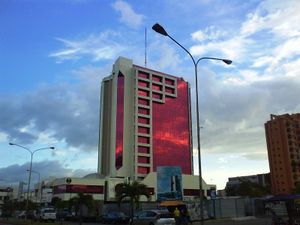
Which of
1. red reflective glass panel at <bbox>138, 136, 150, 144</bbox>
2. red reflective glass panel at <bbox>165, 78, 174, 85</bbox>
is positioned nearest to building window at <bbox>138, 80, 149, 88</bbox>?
red reflective glass panel at <bbox>165, 78, 174, 85</bbox>

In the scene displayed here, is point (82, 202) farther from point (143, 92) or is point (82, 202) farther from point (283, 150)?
point (283, 150)

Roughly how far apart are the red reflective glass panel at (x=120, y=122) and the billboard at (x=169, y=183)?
204 ft

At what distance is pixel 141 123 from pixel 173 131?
1453 centimetres

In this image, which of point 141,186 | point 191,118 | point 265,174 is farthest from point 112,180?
point 265,174

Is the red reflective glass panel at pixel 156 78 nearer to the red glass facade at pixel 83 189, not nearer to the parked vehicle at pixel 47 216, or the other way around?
the red glass facade at pixel 83 189

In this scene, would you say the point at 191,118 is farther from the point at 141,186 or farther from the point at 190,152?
the point at 141,186

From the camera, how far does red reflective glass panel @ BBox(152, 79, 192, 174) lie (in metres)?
140

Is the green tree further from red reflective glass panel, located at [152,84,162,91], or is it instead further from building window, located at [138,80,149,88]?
red reflective glass panel, located at [152,84,162,91]

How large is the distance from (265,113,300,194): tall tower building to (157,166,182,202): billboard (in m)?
76.3

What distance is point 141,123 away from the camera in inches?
5418

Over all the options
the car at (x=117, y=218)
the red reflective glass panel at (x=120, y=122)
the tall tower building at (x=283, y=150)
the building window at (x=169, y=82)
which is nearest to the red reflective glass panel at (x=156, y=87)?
the building window at (x=169, y=82)

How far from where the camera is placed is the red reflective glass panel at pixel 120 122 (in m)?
131

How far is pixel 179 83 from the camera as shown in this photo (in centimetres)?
15312

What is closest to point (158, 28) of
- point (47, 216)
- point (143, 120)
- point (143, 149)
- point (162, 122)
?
point (47, 216)
